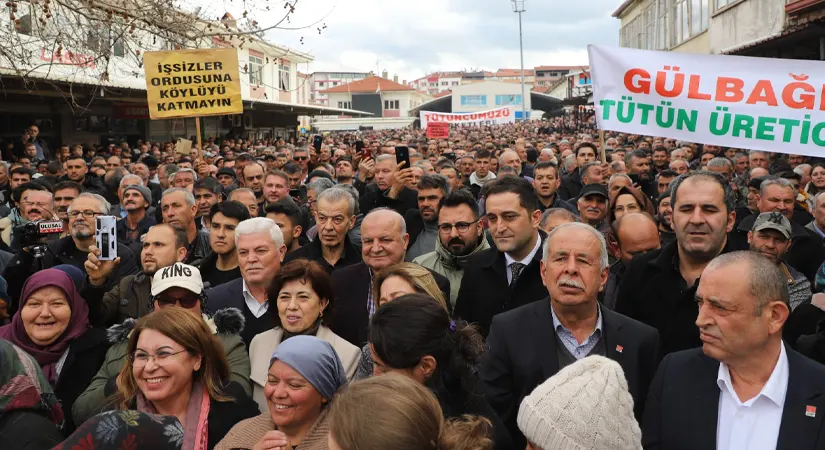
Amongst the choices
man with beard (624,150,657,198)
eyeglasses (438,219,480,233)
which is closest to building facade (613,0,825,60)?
man with beard (624,150,657,198)

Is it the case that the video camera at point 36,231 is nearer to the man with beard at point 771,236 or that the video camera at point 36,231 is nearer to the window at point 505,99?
the man with beard at point 771,236

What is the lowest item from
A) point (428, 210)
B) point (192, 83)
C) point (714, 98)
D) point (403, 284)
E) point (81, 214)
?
point (403, 284)

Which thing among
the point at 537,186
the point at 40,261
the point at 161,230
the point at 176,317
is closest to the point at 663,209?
the point at 537,186

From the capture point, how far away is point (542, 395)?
228 cm

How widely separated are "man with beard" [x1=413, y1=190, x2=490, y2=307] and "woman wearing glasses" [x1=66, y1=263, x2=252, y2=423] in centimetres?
165

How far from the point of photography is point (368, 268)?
5.14 meters

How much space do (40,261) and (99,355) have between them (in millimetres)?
2384

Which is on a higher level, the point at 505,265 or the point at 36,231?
the point at 36,231

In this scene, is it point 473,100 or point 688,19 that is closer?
point 688,19

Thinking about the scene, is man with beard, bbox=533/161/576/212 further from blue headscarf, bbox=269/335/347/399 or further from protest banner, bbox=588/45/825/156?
blue headscarf, bbox=269/335/347/399

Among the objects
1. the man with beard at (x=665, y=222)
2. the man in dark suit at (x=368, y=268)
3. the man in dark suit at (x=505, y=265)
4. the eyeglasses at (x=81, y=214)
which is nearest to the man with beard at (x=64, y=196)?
the eyeglasses at (x=81, y=214)

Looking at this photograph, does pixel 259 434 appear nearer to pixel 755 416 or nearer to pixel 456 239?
pixel 755 416

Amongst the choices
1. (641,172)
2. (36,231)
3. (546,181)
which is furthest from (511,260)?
(641,172)

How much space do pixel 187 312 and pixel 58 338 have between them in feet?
3.45
